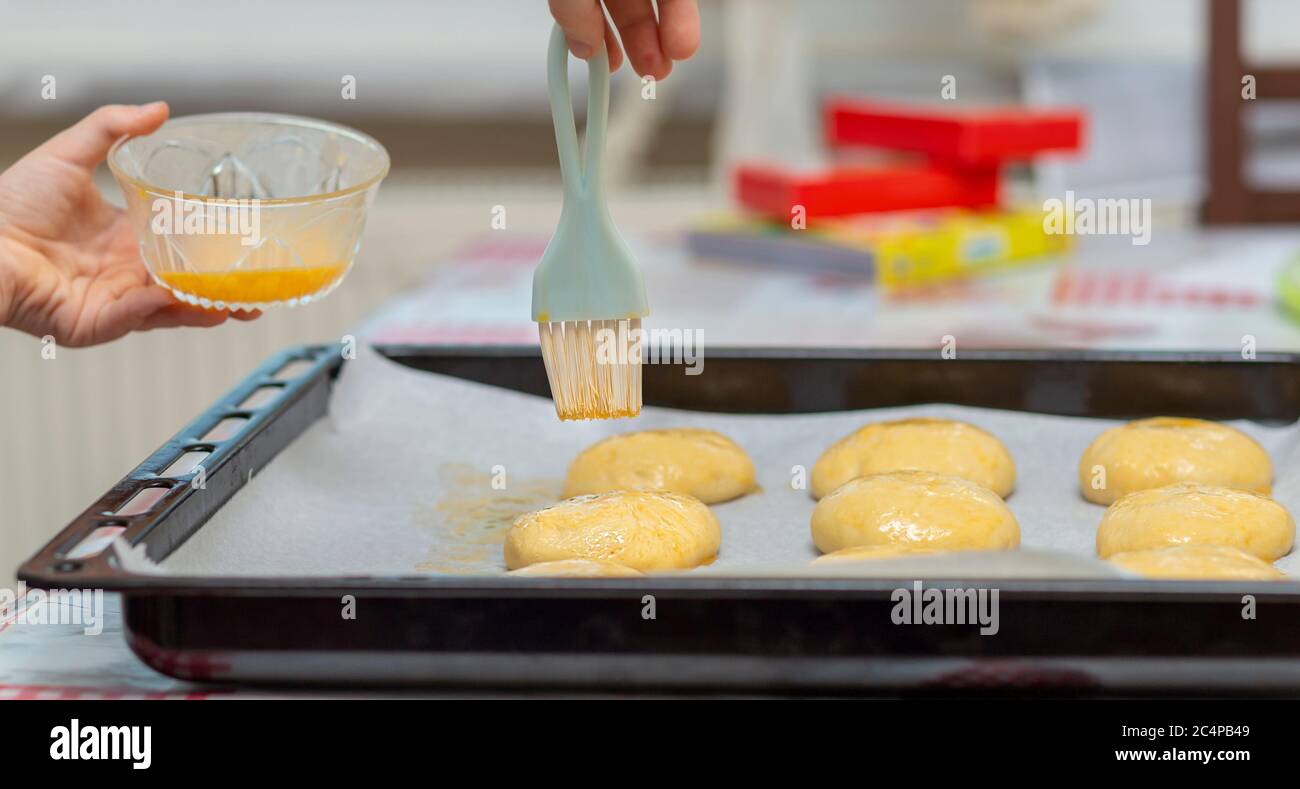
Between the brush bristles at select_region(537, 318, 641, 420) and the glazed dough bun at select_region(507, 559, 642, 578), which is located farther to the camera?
the brush bristles at select_region(537, 318, 641, 420)

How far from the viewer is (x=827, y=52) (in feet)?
10.2

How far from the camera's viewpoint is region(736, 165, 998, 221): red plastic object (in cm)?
213

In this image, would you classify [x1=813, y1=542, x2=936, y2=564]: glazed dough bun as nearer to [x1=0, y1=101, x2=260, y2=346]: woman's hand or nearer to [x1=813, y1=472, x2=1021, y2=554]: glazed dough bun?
[x1=813, y1=472, x2=1021, y2=554]: glazed dough bun

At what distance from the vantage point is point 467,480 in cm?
137

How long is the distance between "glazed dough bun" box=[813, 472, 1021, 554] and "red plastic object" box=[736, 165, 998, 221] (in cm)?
97

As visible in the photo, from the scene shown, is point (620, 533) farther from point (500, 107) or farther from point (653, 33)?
point (500, 107)

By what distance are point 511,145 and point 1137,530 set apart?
255cm

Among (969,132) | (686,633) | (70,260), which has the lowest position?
(686,633)

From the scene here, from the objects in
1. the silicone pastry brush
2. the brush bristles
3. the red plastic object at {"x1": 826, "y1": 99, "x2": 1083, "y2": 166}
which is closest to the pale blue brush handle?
the silicone pastry brush

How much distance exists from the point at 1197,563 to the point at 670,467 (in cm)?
52

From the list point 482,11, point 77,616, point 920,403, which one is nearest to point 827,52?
point 482,11

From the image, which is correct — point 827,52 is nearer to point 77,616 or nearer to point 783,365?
point 783,365

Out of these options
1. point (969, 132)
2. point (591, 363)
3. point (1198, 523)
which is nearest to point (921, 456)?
point (1198, 523)

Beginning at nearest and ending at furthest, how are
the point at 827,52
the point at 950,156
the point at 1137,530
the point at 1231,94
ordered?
the point at 1137,530 < the point at 950,156 < the point at 1231,94 < the point at 827,52
